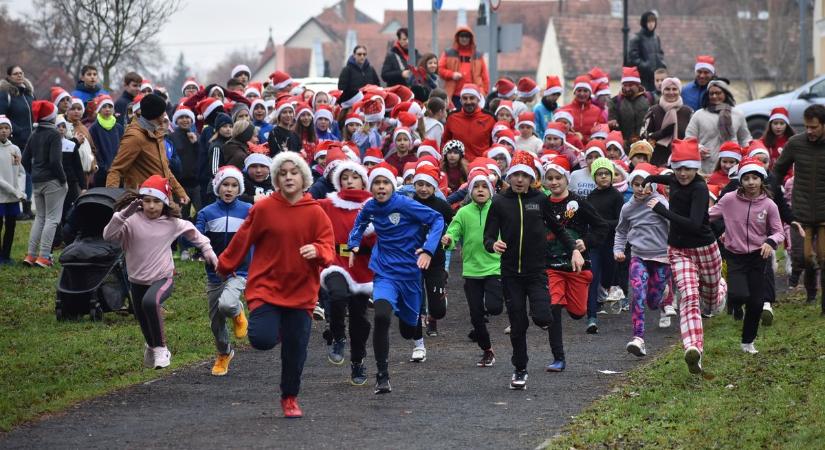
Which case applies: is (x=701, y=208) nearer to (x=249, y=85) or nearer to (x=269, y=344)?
(x=269, y=344)

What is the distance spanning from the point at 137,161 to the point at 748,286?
6.25 metres

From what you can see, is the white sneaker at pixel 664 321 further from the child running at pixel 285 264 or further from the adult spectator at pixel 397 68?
the adult spectator at pixel 397 68

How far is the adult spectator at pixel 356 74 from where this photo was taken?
22156 mm

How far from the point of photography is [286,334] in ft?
34.1

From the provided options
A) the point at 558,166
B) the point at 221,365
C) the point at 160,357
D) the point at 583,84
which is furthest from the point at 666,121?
the point at 160,357

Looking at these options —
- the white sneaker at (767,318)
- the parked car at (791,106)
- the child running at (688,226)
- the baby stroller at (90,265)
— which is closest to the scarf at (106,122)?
the baby stroller at (90,265)

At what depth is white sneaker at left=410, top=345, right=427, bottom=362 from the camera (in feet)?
43.7

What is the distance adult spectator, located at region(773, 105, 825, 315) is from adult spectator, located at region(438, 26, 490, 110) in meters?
8.47

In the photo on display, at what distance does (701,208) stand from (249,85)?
11768mm

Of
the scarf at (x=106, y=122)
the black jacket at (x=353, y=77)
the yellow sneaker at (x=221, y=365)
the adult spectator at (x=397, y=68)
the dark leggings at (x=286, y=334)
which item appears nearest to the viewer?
the dark leggings at (x=286, y=334)

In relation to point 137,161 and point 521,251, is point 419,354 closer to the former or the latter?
point 521,251

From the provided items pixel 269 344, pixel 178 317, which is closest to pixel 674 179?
pixel 269 344

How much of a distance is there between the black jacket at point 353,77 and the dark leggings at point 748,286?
9.97 meters

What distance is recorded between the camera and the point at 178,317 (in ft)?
52.4
